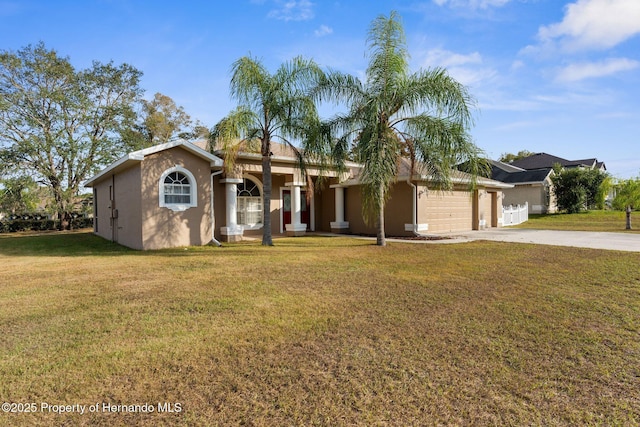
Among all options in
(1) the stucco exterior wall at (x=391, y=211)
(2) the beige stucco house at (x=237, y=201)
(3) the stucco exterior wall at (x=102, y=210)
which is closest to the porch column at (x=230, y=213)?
(2) the beige stucco house at (x=237, y=201)

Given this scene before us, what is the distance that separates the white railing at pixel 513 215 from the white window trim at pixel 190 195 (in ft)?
64.9

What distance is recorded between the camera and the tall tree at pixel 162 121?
35094 mm

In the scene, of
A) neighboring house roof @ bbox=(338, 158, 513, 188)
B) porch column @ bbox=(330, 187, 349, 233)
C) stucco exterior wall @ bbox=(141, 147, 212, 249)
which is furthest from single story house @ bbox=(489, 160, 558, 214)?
stucco exterior wall @ bbox=(141, 147, 212, 249)

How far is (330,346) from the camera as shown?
4129 millimetres

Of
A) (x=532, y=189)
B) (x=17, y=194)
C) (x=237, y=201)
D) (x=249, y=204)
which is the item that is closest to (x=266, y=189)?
(x=237, y=201)

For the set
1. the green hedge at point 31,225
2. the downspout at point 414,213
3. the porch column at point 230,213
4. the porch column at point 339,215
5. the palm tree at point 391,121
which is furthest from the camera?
the green hedge at point 31,225

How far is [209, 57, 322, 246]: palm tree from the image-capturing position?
12.0m

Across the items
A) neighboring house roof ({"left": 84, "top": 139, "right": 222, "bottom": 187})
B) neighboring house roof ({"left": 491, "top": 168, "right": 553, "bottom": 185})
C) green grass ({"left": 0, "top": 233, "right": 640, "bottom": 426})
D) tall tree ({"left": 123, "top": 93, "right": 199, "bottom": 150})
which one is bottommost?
green grass ({"left": 0, "top": 233, "right": 640, "bottom": 426})

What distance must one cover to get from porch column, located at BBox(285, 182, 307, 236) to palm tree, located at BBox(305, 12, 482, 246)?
446 cm

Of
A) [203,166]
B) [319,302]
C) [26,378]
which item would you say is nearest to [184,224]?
[203,166]

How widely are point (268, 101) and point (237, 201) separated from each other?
6470 millimetres

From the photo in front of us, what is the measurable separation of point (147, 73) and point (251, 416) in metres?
34.0

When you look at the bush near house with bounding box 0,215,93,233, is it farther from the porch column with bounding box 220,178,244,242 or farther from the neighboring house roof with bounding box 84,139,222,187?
the porch column with bounding box 220,178,244,242

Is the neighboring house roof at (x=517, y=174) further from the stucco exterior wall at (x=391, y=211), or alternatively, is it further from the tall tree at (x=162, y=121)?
the tall tree at (x=162, y=121)
